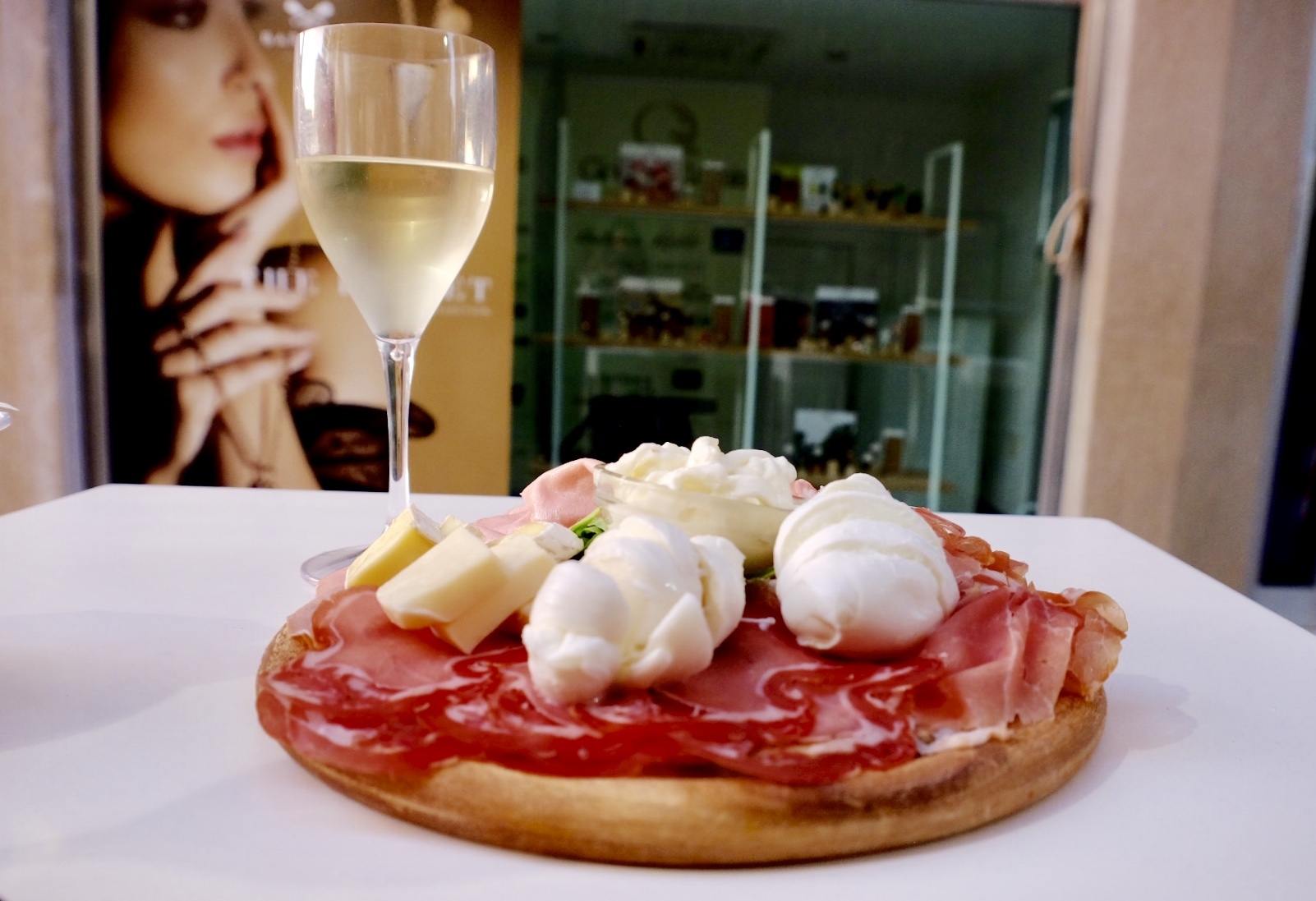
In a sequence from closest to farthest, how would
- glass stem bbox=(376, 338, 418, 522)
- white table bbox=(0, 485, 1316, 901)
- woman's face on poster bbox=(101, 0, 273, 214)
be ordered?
white table bbox=(0, 485, 1316, 901)
glass stem bbox=(376, 338, 418, 522)
woman's face on poster bbox=(101, 0, 273, 214)

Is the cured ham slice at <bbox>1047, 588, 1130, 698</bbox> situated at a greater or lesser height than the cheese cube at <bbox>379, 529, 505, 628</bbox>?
A: lesser

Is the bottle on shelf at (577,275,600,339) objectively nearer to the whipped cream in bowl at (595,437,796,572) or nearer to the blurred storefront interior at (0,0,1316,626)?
the blurred storefront interior at (0,0,1316,626)

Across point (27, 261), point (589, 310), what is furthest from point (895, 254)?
point (27, 261)

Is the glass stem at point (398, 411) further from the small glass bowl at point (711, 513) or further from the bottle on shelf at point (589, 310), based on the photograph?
the bottle on shelf at point (589, 310)

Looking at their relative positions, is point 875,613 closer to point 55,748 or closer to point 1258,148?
point 55,748

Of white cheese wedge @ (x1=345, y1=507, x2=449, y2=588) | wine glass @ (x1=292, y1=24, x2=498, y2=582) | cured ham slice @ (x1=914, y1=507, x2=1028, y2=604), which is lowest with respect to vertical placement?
cured ham slice @ (x1=914, y1=507, x2=1028, y2=604)

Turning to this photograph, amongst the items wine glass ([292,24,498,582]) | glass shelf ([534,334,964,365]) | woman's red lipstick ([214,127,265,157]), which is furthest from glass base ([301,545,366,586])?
glass shelf ([534,334,964,365])
